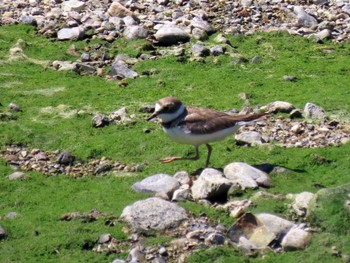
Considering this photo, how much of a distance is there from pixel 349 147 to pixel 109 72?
215 inches

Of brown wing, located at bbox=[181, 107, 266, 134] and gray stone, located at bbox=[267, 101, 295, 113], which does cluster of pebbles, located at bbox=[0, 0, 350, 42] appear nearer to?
gray stone, located at bbox=[267, 101, 295, 113]

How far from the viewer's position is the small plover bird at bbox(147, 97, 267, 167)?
470 inches

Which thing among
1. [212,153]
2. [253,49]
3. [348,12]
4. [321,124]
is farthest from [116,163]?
[348,12]

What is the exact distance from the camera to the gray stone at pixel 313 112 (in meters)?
14.0

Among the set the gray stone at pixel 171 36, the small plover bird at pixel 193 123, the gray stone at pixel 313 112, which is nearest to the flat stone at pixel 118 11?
the gray stone at pixel 171 36

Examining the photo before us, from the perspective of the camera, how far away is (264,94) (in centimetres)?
1523

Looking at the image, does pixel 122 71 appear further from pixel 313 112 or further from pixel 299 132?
pixel 299 132

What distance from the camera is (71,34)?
59.2 feet

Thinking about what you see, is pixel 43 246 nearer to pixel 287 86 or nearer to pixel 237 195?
pixel 237 195

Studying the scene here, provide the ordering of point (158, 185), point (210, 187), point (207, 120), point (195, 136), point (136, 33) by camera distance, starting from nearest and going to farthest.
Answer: point (210, 187)
point (158, 185)
point (195, 136)
point (207, 120)
point (136, 33)

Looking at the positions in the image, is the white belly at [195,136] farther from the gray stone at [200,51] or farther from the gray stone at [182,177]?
the gray stone at [200,51]

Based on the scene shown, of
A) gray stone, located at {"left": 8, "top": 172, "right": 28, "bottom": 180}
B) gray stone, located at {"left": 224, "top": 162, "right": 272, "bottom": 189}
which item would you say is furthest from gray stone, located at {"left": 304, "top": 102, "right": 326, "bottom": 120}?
gray stone, located at {"left": 8, "top": 172, "right": 28, "bottom": 180}

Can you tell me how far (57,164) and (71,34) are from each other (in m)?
5.63

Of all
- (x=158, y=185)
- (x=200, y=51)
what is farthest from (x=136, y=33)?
(x=158, y=185)
